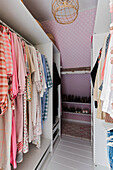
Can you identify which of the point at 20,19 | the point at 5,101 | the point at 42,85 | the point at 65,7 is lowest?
the point at 5,101

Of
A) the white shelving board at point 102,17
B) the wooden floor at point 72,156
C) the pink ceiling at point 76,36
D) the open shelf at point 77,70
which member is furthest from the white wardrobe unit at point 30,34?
the open shelf at point 77,70

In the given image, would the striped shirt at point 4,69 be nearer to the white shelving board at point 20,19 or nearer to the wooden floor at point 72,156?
the white shelving board at point 20,19

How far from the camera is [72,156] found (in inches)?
58.3

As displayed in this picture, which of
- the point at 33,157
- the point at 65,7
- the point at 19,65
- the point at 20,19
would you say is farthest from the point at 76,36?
the point at 33,157

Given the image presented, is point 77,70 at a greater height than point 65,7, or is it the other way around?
point 65,7

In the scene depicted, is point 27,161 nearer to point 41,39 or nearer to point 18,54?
point 18,54

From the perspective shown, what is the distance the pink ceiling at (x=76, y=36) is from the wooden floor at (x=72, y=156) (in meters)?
1.88

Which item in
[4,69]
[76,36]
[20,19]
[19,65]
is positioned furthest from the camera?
[76,36]

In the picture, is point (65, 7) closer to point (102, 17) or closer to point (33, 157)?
point (102, 17)

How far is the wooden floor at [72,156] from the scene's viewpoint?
129 cm

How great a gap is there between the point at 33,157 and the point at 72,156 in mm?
711

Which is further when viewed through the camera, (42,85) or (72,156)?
(72,156)

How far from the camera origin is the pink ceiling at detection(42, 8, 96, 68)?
1.59 metres

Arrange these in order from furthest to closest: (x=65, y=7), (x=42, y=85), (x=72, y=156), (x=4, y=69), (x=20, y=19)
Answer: (x=72, y=156)
(x=42, y=85)
(x=65, y=7)
(x=20, y=19)
(x=4, y=69)
